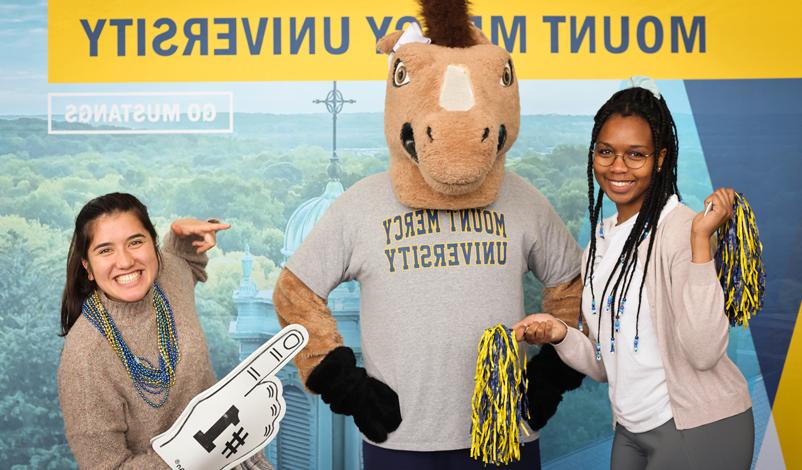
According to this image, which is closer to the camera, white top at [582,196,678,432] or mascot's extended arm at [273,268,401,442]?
white top at [582,196,678,432]

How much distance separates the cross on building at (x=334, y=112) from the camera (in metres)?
3.20

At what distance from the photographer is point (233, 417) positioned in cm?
194

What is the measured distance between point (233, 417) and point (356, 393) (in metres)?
0.37

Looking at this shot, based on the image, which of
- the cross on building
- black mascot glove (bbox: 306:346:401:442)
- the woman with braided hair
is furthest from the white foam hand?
the cross on building

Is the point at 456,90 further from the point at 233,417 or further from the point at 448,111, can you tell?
the point at 233,417

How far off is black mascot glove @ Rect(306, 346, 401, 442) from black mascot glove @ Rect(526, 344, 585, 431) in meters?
0.38

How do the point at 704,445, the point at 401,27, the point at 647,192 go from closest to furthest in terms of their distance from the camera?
the point at 704,445 → the point at 647,192 → the point at 401,27

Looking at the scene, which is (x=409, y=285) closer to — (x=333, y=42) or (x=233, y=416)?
(x=233, y=416)

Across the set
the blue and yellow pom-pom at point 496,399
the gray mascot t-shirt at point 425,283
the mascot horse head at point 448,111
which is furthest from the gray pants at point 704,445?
the mascot horse head at point 448,111

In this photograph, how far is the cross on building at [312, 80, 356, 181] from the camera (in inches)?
126

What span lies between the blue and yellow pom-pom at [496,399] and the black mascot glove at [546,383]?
19 centimetres

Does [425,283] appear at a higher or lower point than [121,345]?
higher

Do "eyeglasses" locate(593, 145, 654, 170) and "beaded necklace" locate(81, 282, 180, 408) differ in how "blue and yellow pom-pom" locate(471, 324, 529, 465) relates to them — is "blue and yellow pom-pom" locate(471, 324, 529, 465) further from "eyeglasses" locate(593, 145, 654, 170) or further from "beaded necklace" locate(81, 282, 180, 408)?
"beaded necklace" locate(81, 282, 180, 408)

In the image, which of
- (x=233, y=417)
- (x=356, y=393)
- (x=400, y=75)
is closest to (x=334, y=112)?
(x=400, y=75)
